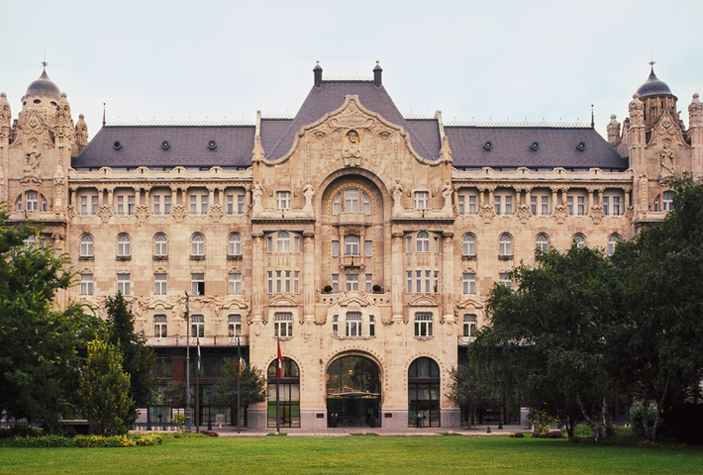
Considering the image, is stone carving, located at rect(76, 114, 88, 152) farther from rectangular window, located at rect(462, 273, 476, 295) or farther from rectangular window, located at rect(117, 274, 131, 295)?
rectangular window, located at rect(462, 273, 476, 295)

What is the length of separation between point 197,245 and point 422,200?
80.4ft

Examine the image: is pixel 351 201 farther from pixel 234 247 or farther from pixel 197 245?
pixel 197 245

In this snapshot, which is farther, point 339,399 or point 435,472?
point 339,399

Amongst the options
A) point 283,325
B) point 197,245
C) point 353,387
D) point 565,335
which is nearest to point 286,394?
point 353,387

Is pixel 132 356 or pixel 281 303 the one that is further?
pixel 281 303

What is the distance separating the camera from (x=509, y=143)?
335 feet

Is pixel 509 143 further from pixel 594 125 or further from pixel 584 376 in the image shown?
pixel 584 376

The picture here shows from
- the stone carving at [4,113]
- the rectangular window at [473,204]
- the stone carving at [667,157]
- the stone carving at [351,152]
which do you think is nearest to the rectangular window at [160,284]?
the stone carving at [351,152]

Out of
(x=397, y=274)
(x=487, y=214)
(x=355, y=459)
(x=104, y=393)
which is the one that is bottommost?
(x=355, y=459)

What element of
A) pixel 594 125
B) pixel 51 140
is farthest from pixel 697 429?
pixel 51 140

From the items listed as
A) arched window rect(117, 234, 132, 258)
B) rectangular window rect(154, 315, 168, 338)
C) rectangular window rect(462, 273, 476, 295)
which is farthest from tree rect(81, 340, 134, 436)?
rectangular window rect(462, 273, 476, 295)

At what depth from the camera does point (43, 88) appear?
99.4 m

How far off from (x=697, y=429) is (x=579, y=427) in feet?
72.3

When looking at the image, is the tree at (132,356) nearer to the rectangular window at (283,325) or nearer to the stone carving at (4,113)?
the rectangular window at (283,325)
